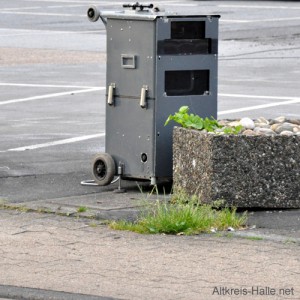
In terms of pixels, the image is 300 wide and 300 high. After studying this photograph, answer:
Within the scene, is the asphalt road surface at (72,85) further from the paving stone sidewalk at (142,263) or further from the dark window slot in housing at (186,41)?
the paving stone sidewalk at (142,263)

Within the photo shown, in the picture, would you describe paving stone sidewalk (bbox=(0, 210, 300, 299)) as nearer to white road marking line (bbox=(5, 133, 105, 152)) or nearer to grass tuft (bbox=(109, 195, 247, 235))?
grass tuft (bbox=(109, 195, 247, 235))

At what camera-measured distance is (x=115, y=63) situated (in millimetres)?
11172

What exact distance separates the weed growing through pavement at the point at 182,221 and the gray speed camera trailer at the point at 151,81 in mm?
1286

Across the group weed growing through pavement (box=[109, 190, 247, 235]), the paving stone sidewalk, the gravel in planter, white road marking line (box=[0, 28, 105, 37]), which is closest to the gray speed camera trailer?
the gravel in planter

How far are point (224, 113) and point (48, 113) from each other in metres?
2.40

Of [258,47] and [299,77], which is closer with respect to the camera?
[299,77]

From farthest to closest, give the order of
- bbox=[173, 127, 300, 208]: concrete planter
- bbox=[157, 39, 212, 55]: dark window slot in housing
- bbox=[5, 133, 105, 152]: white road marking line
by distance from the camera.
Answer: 1. bbox=[5, 133, 105, 152]: white road marking line
2. bbox=[157, 39, 212, 55]: dark window slot in housing
3. bbox=[173, 127, 300, 208]: concrete planter

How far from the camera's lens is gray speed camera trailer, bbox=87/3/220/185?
35.6 feet

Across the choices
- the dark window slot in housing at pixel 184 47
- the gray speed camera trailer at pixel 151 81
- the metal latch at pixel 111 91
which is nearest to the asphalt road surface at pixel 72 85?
the gray speed camera trailer at pixel 151 81

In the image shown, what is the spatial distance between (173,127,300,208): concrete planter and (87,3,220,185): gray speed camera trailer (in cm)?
77

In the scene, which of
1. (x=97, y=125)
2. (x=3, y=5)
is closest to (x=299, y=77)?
(x=97, y=125)

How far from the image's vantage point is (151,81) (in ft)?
35.6

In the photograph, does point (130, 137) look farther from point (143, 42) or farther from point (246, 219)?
point (246, 219)

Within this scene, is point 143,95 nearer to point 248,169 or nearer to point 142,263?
point 248,169
